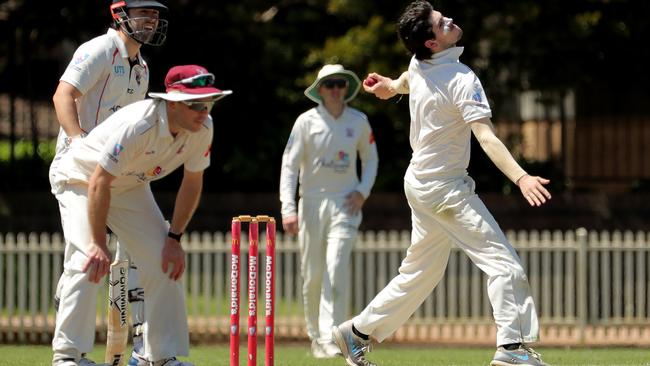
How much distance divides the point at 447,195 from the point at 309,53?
9846 mm

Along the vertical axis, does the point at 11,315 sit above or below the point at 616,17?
below

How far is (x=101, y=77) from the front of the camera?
27.7 feet

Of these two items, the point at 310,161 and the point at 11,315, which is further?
the point at 11,315

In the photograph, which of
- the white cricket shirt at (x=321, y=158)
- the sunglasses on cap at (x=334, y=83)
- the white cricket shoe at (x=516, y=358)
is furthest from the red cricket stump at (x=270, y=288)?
the sunglasses on cap at (x=334, y=83)

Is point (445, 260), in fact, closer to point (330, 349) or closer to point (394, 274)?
point (330, 349)

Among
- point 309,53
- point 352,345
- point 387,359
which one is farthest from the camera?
point 309,53

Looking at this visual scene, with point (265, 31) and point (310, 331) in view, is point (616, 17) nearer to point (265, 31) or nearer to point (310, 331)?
point (265, 31)

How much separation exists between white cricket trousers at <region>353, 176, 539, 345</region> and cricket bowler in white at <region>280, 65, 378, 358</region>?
98.6 inches

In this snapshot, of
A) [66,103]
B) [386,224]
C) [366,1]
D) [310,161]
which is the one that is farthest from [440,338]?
[66,103]

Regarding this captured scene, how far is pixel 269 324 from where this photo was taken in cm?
747

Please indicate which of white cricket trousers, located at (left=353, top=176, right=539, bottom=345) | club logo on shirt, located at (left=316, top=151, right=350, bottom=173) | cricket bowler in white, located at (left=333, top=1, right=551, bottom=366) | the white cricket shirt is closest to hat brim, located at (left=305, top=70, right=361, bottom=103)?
the white cricket shirt

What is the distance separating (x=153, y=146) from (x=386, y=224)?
1025 cm

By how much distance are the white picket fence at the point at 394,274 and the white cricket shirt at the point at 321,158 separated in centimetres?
417

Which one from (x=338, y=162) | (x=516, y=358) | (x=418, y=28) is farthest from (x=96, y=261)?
(x=338, y=162)
